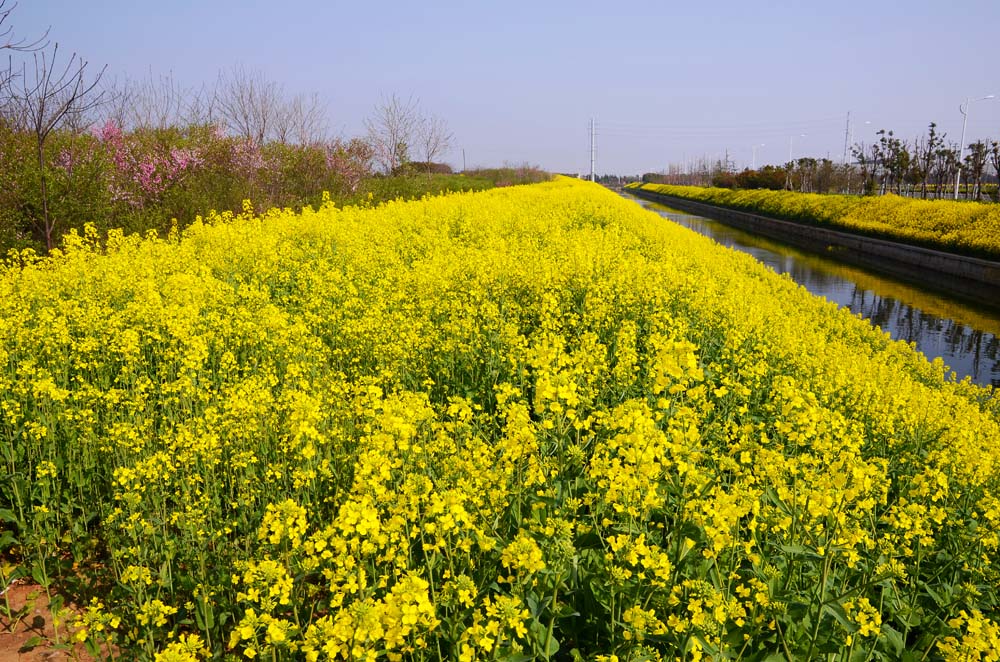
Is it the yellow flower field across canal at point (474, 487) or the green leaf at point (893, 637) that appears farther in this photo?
the green leaf at point (893, 637)

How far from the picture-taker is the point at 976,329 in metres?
14.5

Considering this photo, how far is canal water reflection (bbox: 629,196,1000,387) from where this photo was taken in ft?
41.4

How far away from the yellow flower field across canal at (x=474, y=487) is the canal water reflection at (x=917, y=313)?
20.9 ft

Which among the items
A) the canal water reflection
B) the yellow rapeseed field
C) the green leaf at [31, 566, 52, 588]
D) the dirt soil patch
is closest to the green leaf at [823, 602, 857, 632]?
the dirt soil patch

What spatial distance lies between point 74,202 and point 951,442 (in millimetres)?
13974

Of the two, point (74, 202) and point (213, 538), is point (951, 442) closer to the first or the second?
point (213, 538)

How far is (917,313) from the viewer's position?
16.0 m

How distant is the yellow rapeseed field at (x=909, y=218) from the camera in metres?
20.0

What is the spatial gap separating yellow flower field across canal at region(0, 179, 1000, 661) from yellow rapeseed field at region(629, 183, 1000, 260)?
16.3m

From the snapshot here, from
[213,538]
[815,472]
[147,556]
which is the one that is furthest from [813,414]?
[147,556]

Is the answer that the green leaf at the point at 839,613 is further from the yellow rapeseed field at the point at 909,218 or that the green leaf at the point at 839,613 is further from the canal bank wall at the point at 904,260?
the yellow rapeseed field at the point at 909,218

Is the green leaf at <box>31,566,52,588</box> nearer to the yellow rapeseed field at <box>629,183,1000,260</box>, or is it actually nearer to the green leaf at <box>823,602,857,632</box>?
the green leaf at <box>823,602,857,632</box>

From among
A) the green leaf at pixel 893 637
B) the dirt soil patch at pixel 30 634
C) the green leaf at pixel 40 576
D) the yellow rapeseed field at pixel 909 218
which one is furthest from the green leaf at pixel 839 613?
the yellow rapeseed field at pixel 909 218

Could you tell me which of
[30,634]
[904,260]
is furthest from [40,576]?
[904,260]
